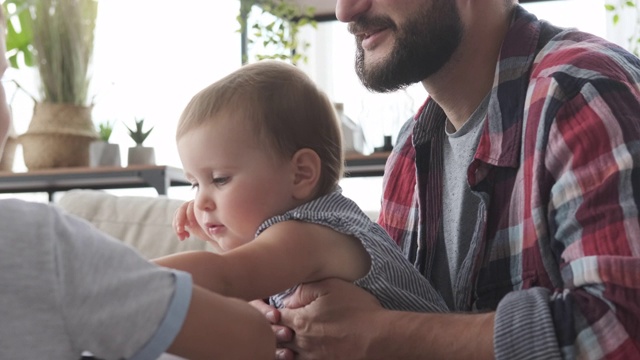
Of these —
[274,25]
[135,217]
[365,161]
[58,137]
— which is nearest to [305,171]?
[135,217]

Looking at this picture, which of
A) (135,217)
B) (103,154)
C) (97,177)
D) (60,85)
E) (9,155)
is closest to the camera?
(135,217)

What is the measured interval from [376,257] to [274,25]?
9.91 feet

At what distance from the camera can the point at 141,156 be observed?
370 cm

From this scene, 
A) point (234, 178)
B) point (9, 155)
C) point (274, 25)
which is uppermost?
point (274, 25)

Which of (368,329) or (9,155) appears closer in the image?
(368,329)

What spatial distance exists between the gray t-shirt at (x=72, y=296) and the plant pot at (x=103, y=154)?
2.86 m

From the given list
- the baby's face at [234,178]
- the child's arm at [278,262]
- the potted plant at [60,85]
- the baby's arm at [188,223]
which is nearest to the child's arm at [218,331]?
the child's arm at [278,262]

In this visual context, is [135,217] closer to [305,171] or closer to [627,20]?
[305,171]

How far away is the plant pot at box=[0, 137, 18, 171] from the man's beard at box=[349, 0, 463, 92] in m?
2.33

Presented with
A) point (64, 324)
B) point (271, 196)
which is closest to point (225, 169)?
point (271, 196)

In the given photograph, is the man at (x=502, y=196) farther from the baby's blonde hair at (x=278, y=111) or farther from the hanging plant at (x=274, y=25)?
the hanging plant at (x=274, y=25)

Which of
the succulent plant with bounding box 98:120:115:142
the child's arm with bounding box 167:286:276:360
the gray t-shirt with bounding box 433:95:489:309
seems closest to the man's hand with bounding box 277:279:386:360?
the gray t-shirt with bounding box 433:95:489:309

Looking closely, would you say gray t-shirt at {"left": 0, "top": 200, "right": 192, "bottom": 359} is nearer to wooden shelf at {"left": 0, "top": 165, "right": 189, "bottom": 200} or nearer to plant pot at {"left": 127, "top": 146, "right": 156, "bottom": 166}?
wooden shelf at {"left": 0, "top": 165, "right": 189, "bottom": 200}

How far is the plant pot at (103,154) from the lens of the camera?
11.9 ft
